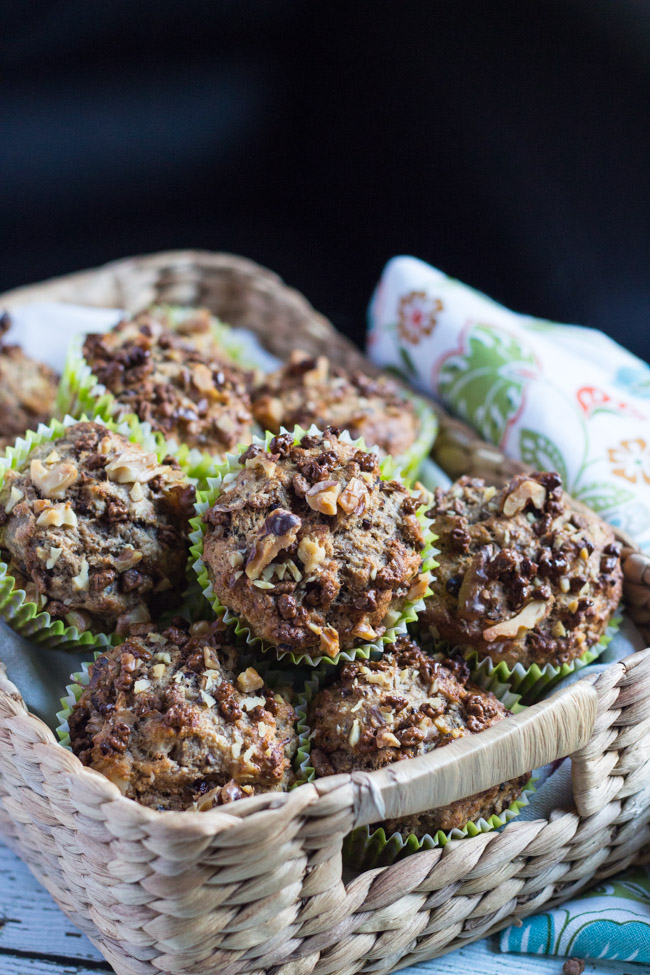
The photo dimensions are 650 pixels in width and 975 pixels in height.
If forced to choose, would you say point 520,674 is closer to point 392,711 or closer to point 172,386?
point 392,711

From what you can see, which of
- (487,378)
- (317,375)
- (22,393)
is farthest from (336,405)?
(22,393)

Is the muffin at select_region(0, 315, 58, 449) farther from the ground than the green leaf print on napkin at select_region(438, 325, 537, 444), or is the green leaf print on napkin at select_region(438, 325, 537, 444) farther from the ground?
the green leaf print on napkin at select_region(438, 325, 537, 444)

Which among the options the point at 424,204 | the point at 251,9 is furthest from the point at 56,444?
the point at 251,9

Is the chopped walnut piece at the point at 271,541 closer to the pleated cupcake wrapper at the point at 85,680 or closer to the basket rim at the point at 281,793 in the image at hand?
the pleated cupcake wrapper at the point at 85,680

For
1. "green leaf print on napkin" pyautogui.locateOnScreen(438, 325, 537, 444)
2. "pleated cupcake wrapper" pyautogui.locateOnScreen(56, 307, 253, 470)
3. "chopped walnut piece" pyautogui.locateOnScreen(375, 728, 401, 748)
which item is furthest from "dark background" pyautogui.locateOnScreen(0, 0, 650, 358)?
"chopped walnut piece" pyautogui.locateOnScreen(375, 728, 401, 748)

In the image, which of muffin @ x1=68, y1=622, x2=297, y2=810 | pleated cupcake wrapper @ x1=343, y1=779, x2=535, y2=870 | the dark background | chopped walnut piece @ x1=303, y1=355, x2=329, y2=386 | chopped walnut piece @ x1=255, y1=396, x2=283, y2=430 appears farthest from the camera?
the dark background

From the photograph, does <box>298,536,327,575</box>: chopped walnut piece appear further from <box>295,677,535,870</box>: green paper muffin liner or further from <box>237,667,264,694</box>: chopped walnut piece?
<box>295,677,535,870</box>: green paper muffin liner

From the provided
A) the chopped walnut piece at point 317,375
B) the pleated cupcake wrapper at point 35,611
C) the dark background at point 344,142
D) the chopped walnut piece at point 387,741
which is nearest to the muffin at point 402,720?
the chopped walnut piece at point 387,741
